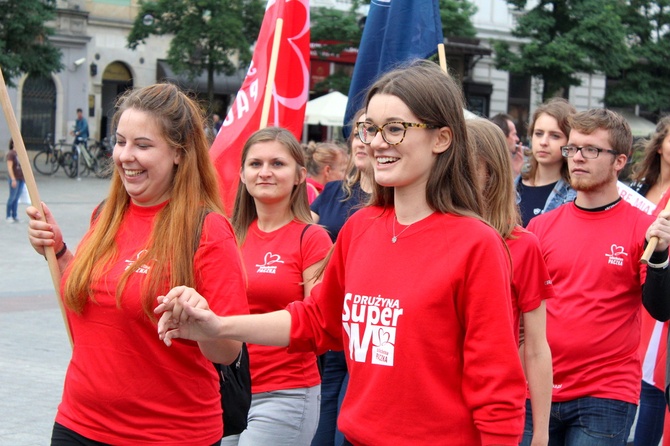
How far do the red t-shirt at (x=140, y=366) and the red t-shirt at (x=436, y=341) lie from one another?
572 mm

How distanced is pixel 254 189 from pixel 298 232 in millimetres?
302

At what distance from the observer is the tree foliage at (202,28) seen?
29.2 meters

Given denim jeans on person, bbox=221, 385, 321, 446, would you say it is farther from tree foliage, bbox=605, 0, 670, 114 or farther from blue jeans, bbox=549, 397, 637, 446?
tree foliage, bbox=605, 0, 670, 114

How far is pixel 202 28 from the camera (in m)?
29.4

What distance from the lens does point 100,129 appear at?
35.3 metres

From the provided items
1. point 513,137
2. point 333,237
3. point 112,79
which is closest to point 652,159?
point 513,137

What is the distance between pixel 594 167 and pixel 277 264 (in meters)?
1.51

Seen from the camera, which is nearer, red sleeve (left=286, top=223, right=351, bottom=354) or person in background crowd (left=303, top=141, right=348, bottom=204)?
red sleeve (left=286, top=223, right=351, bottom=354)

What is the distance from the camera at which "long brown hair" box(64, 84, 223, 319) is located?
3.12 metres

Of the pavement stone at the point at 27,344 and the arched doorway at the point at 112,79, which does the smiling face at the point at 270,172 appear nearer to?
the pavement stone at the point at 27,344

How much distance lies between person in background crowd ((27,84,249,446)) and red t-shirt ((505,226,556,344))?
3.04 feet

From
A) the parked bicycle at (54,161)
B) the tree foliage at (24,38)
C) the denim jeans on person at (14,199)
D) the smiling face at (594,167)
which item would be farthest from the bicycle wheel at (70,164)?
the smiling face at (594,167)

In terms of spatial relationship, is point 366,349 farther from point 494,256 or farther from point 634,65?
point 634,65

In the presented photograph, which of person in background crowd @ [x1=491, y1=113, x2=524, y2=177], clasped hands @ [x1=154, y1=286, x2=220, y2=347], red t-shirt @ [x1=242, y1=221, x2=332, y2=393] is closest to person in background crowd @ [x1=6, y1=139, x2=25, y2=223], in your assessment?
person in background crowd @ [x1=491, y1=113, x2=524, y2=177]
